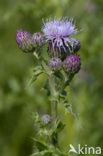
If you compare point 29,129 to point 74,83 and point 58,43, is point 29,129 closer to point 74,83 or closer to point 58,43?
point 74,83

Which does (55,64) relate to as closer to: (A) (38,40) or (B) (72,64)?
(B) (72,64)

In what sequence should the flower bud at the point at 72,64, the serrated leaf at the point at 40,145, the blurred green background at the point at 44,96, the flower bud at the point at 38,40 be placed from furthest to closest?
the blurred green background at the point at 44,96 → the flower bud at the point at 38,40 → the flower bud at the point at 72,64 → the serrated leaf at the point at 40,145

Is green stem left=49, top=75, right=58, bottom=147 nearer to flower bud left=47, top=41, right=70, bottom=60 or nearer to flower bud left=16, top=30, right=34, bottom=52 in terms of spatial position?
flower bud left=47, top=41, right=70, bottom=60

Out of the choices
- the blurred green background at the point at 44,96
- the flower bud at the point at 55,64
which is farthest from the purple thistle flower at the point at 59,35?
the blurred green background at the point at 44,96

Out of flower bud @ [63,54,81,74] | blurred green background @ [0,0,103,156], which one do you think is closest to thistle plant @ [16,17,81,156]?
flower bud @ [63,54,81,74]

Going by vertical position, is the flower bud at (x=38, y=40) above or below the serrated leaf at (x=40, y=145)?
above

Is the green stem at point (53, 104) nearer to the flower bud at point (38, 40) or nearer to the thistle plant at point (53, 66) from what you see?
the thistle plant at point (53, 66)

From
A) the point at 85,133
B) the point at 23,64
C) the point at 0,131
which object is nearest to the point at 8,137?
the point at 0,131

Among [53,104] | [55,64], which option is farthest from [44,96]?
[55,64]
